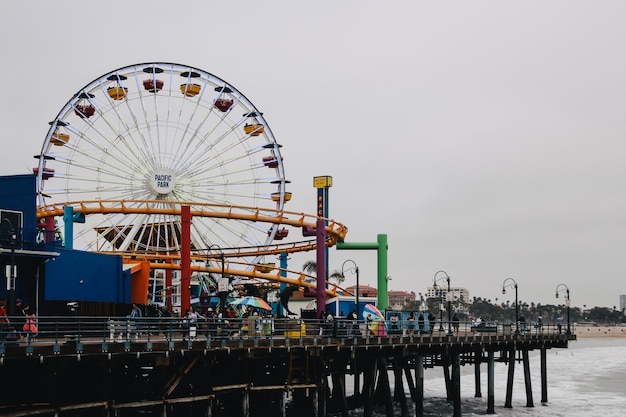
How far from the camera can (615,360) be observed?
376ft

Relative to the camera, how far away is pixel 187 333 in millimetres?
36094

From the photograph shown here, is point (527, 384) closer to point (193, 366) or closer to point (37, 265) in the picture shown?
point (193, 366)

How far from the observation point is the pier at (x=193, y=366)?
28.0 m

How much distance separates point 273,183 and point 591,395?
26702 millimetres

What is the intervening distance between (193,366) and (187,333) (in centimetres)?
261

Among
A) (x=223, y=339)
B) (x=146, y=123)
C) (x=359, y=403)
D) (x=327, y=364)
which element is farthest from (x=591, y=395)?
(x=223, y=339)

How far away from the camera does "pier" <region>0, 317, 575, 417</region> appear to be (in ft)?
92.0

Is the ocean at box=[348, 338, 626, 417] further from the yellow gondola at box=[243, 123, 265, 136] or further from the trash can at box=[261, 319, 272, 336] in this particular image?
the yellow gondola at box=[243, 123, 265, 136]

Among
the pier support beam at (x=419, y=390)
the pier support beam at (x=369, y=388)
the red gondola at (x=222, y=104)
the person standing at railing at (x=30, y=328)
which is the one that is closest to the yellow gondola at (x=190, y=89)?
the red gondola at (x=222, y=104)

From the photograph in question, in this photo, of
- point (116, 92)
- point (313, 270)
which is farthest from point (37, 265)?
point (313, 270)

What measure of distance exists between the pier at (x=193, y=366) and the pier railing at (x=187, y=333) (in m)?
0.07

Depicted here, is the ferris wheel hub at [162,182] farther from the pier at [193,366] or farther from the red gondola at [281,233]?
the pier at [193,366]

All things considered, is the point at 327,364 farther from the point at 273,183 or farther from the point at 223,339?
the point at 273,183

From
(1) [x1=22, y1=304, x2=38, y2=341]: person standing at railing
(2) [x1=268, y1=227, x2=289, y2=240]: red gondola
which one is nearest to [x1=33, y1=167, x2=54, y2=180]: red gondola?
(2) [x1=268, y1=227, x2=289, y2=240]: red gondola
